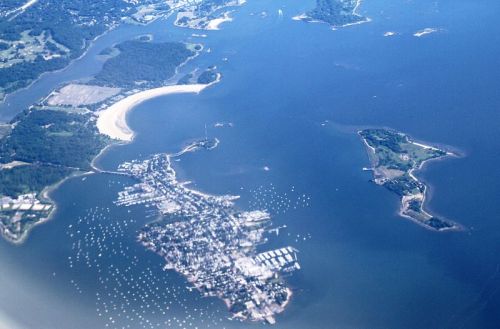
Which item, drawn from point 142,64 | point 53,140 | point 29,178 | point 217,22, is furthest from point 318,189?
point 217,22

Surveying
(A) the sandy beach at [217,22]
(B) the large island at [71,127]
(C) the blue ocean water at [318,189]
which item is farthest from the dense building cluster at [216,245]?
(A) the sandy beach at [217,22]

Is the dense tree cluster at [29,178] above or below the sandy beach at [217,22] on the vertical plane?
above

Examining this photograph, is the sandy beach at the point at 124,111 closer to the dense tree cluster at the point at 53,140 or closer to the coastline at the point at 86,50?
the dense tree cluster at the point at 53,140

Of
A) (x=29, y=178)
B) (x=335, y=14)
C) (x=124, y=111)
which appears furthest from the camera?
(x=335, y=14)

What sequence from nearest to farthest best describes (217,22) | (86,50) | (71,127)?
(71,127), (86,50), (217,22)

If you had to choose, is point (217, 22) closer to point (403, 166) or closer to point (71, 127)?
point (71, 127)

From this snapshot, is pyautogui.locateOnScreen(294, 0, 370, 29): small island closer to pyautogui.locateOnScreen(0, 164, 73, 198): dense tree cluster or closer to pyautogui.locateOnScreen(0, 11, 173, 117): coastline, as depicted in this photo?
pyautogui.locateOnScreen(0, 11, 173, 117): coastline
